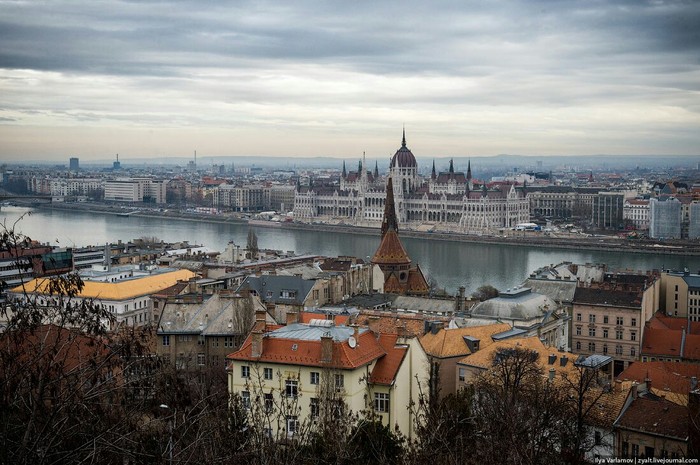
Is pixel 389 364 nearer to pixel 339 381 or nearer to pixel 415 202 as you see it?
pixel 339 381

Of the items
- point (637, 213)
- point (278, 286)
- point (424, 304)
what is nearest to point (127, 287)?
point (278, 286)

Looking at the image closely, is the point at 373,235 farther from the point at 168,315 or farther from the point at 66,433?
the point at 66,433

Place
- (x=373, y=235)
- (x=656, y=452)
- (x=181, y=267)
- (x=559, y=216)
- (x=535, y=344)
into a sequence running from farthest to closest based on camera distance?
(x=559, y=216) → (x=373, y=235) → (x=181, y=267) → (x=535, y=344) → (x=656, y=452)

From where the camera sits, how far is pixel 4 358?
3.04 metres

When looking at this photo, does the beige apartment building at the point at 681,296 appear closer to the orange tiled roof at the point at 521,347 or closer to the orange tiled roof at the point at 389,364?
the orange tiled roof at the point at 521,347

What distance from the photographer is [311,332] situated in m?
7.66

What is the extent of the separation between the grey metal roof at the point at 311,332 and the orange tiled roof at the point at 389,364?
0.31 metres

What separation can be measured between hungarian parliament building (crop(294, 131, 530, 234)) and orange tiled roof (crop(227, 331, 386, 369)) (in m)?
37.1

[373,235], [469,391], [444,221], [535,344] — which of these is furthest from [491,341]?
[444,221]

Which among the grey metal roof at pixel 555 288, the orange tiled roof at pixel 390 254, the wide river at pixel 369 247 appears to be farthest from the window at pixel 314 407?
the wide river at pixel 369 247

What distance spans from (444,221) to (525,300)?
119ft

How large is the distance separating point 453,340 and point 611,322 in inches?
183

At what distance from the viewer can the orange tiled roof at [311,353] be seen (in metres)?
7.03

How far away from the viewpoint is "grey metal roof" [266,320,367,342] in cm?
A: 747
